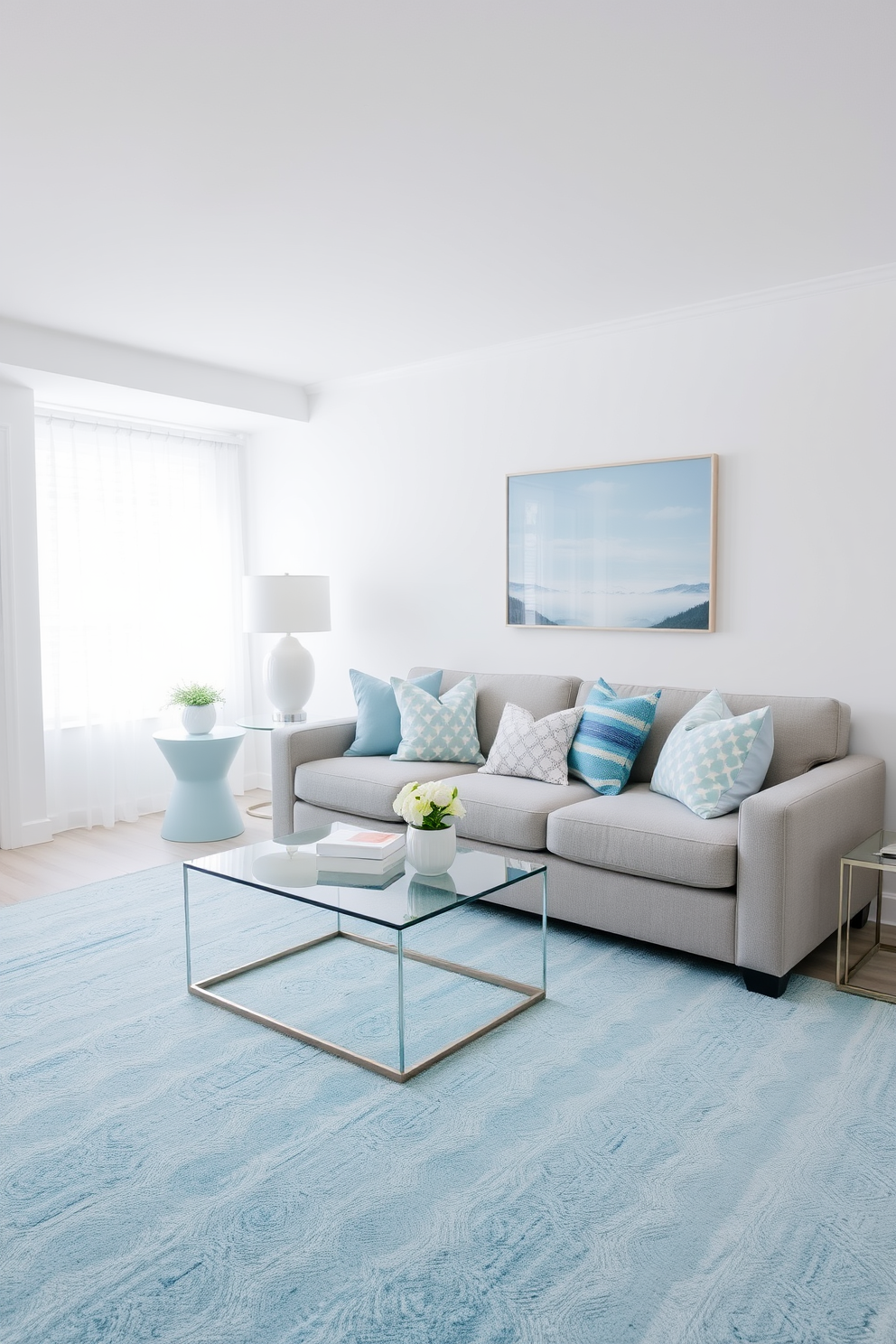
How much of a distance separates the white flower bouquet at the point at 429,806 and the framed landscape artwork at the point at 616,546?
171 centimetres

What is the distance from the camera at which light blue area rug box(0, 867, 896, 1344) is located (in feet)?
5.59

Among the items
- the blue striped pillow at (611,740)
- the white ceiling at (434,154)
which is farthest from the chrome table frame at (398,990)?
the white ceiling at (434,154)

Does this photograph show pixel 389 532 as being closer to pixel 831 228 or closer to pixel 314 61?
pixel 831 228

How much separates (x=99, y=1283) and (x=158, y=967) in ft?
5.01

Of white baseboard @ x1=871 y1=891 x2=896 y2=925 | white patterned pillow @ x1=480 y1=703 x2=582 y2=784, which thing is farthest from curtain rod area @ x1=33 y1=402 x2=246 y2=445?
white baseboard @ x1=871 y1=891 x2=896 y2=925

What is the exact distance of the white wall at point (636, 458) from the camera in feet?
12.1

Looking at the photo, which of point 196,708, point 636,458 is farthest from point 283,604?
point 636,458

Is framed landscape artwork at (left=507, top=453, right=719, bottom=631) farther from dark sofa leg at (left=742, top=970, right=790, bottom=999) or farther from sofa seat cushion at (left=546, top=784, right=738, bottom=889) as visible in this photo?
dark sofa leg at (left=742, top=970, right=790, bottom=999)

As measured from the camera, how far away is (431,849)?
2.93m

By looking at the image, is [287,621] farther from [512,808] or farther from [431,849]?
[431,849]

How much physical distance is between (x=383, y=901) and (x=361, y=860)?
12.7 inches

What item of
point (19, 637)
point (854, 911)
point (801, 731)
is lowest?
point (854, 911)

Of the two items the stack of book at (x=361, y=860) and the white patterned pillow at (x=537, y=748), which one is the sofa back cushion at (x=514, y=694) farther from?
the stack of book at (x=361, y=860)

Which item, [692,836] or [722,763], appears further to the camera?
[722,763]
